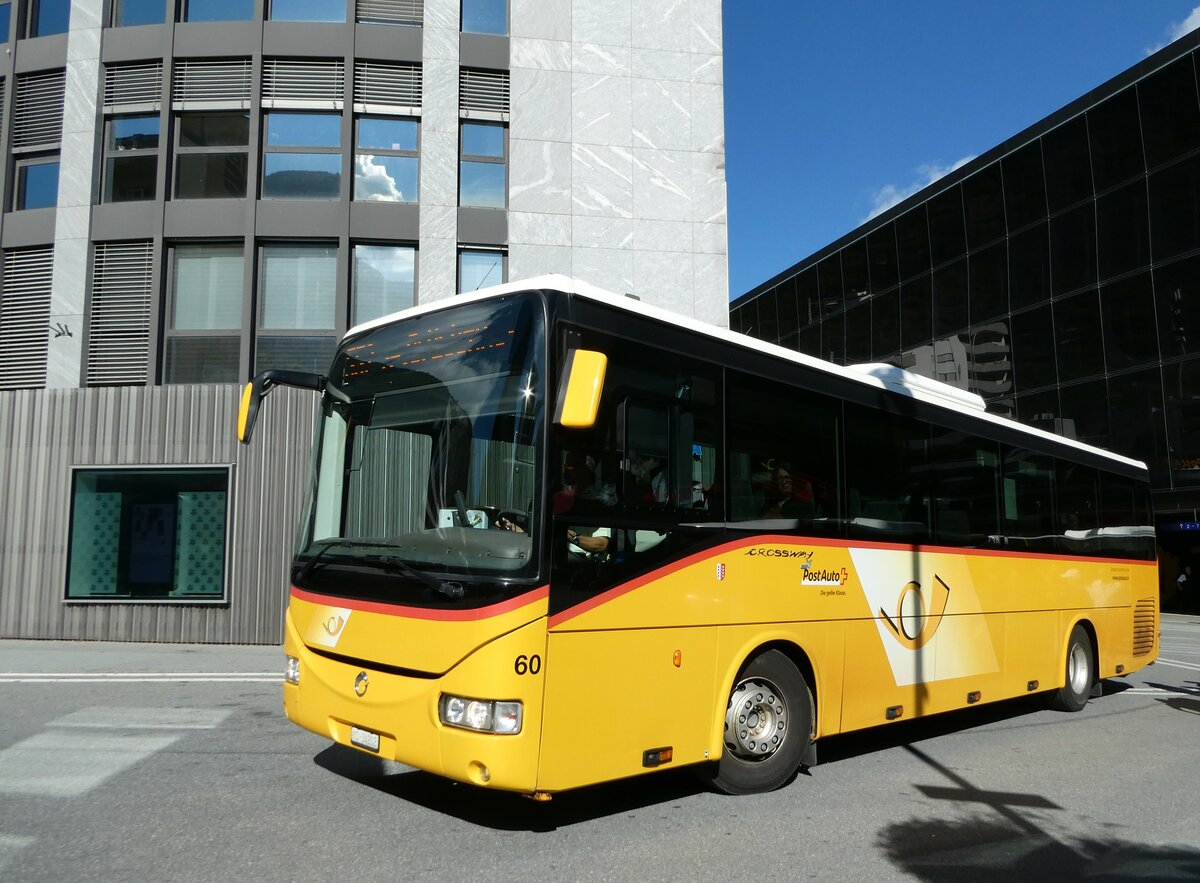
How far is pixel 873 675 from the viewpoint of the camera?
733cm

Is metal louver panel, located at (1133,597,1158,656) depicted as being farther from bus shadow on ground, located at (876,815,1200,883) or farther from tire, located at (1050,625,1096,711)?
bus shadow on ground, located at (876,815,1200,883)

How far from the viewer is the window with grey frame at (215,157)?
16.8 metres

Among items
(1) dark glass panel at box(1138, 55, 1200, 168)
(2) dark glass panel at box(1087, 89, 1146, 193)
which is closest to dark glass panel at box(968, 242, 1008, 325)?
(2) dark glass panel at box(1087, 89, 1146, 193)

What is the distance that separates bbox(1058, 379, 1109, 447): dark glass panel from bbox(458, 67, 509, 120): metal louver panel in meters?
18.7

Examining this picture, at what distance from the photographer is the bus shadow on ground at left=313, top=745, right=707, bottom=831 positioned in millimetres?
5629

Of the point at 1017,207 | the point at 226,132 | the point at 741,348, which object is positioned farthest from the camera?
the point at 1017,207

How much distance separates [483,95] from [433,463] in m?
13.7

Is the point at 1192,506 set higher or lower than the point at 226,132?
lower

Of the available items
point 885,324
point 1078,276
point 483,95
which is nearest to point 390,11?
point 483,95

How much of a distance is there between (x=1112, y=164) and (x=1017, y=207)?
131 inches

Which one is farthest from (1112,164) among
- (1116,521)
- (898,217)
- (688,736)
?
(688,736)

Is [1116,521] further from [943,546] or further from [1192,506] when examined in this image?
[1192,506]

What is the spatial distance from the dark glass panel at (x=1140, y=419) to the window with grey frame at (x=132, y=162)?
25.0m

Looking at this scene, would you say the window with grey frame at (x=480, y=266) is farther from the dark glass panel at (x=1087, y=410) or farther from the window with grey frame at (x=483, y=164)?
the dark glass panel at (x=1087, y=410)
